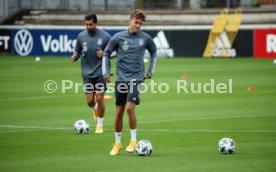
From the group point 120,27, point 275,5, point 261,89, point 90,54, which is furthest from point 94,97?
point 275,5

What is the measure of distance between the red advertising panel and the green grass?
344 inches

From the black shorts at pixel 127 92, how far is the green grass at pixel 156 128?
994 millimetres

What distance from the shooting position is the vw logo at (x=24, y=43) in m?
47.9

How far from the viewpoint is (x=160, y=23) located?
161ft

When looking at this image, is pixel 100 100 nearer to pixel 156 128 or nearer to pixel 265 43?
pixel 156 128

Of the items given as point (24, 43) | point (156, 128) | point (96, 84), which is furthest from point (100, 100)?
point (24, 43)

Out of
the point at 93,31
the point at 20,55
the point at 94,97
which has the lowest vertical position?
the point at 20,55

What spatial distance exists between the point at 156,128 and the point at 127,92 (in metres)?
3.92

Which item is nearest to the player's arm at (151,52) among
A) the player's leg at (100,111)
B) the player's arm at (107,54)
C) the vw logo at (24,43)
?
the player's arm at (107,54)

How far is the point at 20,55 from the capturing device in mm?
47969

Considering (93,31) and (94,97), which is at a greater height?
(93,31)

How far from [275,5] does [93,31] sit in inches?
1330

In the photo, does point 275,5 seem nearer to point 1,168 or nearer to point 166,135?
point 166,135

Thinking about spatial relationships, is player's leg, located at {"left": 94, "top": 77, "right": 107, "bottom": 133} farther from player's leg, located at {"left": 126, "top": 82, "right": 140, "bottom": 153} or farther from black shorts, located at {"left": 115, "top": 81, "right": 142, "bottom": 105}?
player's leg, located at {"left": 126, "top": 82, "right": 140, "bottom": 153}
